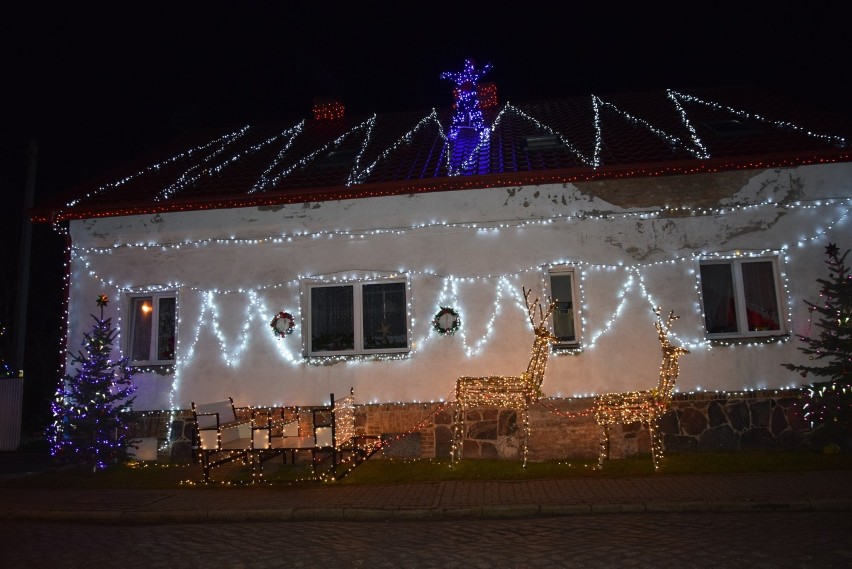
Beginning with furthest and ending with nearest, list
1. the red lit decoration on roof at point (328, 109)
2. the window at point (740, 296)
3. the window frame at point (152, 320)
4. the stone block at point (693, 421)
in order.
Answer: the red lit decoration on roof at point (328, 109) → the window frame at point (152, 320) → the window at point (740, 296) → the stone block at point (693, 421)

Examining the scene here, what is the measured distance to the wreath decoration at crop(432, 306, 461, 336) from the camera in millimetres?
10094

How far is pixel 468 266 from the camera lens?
1023 cm

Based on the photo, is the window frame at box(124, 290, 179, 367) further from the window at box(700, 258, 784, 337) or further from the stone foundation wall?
the window at box(700, 258, 784, 337)

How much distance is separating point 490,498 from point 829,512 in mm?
3731

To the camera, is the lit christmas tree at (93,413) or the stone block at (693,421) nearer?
the stone block at (693,421)

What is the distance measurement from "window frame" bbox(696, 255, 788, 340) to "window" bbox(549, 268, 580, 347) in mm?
2029

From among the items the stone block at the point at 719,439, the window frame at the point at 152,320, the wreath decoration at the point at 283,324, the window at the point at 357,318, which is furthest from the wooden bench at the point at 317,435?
the stone block at the point at 719,439

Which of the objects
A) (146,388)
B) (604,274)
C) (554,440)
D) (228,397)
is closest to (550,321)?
(604,274)

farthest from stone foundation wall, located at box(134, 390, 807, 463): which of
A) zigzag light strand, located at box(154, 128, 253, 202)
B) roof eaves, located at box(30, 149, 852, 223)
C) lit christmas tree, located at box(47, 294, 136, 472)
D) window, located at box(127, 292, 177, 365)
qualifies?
zigzag light strand, located at box(154, 128, 253, 202)

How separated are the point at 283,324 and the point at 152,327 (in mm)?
2592

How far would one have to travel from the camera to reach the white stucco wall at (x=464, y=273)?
32.2 feet

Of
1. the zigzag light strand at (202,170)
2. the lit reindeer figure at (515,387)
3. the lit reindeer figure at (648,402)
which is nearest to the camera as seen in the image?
the lit reindeer figure at (648,402)

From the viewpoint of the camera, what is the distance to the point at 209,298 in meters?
10.8

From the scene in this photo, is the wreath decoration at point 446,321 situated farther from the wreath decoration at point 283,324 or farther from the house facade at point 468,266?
the wreath decoration at point 283,324
